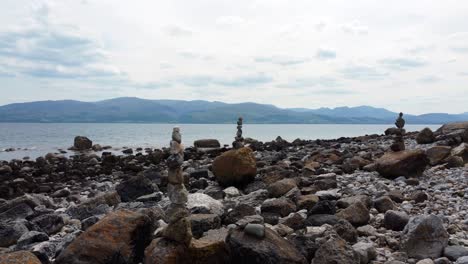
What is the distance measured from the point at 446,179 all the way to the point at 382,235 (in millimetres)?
6259

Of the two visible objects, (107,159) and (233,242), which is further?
(107,159)

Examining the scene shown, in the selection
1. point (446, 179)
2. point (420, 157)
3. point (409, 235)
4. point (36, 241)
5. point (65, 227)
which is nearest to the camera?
point (409, 235)

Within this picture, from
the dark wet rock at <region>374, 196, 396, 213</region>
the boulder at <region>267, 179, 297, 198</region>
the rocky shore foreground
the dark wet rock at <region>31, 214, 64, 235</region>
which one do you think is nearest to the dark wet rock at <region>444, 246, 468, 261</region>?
the rocky shore foreground

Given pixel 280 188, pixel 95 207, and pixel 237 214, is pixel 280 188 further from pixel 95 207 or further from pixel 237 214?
pixel 95 207

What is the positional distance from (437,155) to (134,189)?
11358 millimetres

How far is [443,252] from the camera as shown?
8.05 meters

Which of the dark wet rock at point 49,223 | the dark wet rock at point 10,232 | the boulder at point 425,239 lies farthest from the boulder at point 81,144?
the boulder at point 425,239

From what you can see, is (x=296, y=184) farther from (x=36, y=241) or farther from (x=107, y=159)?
(x=107, y=159)

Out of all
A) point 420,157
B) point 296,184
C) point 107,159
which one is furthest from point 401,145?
point 107,159

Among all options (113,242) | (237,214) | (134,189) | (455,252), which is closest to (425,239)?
(455,252)

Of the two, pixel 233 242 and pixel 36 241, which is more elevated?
pixel 233 242

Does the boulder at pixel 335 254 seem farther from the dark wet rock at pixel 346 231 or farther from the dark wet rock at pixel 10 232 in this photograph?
the dark wet rock at pixel 10 232

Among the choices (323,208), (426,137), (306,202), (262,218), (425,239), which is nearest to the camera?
(425,239)

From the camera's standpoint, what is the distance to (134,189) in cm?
1586
